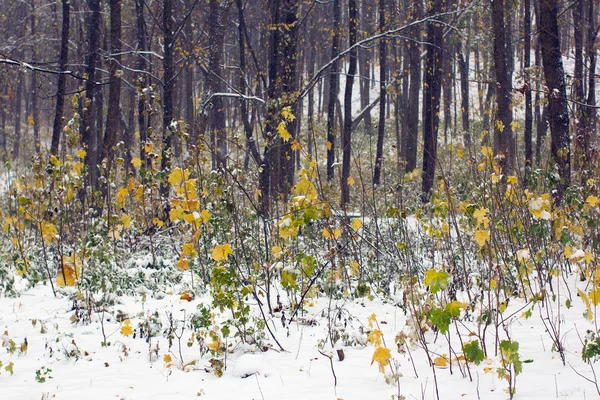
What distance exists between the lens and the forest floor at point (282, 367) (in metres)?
2.70

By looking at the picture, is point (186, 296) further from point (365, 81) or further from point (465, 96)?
point (365, 81)

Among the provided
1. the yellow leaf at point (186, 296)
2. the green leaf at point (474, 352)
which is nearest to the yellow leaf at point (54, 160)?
the yellow leaf at point (186, 296)

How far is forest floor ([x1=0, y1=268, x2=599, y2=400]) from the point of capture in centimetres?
270

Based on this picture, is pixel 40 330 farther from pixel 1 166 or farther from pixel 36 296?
pixel 1 166

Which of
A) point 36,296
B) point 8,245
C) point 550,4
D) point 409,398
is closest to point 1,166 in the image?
point 8,245

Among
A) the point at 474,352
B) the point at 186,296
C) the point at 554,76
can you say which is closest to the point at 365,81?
the point at 554,76

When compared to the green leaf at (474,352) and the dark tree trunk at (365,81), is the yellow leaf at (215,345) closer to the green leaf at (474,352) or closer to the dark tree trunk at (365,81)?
the green leaf at (474,352)

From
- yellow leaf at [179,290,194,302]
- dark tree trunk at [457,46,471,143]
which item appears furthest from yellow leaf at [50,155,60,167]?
dark tree trunk at [457,46,471,143]

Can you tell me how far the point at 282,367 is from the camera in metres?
3.18

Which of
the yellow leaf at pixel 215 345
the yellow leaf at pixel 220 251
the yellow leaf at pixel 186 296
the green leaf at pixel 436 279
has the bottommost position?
the yellow leaf at pixel 215 345

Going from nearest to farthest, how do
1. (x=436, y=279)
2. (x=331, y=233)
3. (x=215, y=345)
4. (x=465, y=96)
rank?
1. (x=436, y=279)
2. (x=215, y=345)
3. (x=331, y=233)
4. (x=465, y=96)

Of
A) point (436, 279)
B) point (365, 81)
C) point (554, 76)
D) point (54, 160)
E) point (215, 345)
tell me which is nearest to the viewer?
point (436, 279)

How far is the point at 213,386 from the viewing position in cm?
298

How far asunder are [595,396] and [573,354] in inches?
21.1
